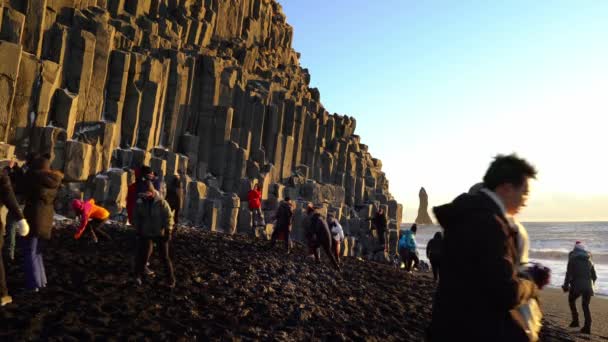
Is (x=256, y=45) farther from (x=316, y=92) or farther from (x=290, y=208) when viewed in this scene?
(x=290, y=208)

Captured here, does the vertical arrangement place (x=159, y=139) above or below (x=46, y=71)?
below

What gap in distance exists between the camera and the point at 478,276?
108 inches

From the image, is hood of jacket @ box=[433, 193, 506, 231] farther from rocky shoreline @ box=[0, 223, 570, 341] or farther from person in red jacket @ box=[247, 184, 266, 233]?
person in red jacket @ box=[247, 184, 266, 233]

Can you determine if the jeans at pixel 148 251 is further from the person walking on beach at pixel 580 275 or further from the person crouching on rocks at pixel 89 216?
the person walking on beach at pixel 580 275

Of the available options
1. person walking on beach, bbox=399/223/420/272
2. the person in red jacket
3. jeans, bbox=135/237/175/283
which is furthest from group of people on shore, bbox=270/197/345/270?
jeans, bbox=135/237/175/283

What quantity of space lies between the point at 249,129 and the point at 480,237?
28.1m

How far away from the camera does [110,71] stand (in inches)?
903

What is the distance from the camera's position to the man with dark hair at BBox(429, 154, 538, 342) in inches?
107

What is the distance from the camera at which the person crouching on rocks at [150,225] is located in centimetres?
940

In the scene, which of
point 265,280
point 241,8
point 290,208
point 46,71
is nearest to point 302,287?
point 265,280

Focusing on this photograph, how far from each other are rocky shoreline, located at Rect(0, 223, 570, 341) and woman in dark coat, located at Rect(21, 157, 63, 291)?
1.21 ft

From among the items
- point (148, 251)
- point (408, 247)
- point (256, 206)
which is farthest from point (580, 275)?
point (256, 206)

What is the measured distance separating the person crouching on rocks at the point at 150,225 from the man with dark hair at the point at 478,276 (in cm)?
738

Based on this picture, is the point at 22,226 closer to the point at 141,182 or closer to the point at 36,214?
the point at 36,214
